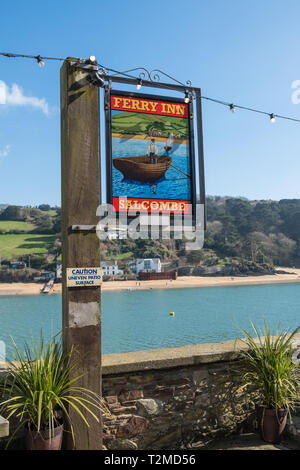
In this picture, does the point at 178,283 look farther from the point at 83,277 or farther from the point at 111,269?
the point at 83,277

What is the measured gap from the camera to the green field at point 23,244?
101m

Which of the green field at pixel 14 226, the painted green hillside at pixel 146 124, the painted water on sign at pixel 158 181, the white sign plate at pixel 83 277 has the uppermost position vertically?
the green field at pixel 14 226

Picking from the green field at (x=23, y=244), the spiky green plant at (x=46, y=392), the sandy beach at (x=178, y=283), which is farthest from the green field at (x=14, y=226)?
the spiky green plant at (x=46, y=392)

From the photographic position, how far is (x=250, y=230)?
112 metres

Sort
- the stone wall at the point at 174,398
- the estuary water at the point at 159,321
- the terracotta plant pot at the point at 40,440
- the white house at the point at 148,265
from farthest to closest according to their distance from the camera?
the white house at the point at 148,265 < the estuary water at the point at 159,321 < the stone wall at the point at 174,398 < the terracotta plant pot at the point at 40,440

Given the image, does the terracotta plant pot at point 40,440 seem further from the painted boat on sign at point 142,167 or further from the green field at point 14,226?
the green field at point 14,226

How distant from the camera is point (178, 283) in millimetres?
92188

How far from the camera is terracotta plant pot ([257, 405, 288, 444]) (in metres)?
3.45

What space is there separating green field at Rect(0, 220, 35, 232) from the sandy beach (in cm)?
3472

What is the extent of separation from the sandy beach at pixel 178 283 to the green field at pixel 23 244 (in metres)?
13.7

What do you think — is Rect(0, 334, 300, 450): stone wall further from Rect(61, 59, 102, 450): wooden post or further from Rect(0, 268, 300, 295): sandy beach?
Rect(0, 268, 300, 295): sandy beach

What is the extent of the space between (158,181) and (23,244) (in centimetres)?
10897

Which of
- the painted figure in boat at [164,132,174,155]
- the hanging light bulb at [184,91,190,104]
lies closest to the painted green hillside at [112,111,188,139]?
the painted figure in boat at [164,132,174,155]

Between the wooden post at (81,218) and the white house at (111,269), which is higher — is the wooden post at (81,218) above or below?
above
